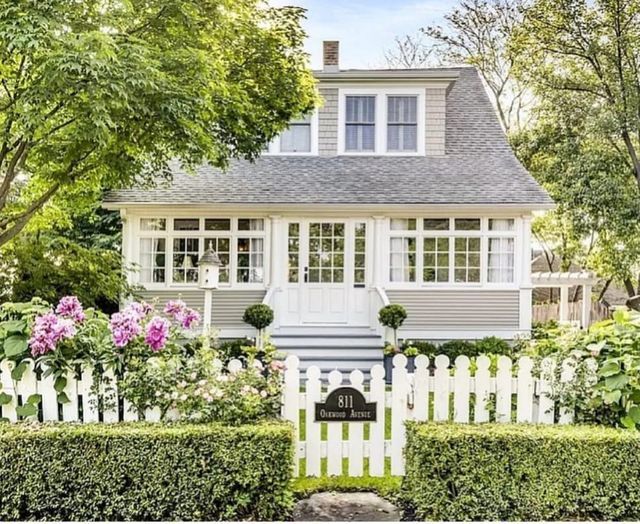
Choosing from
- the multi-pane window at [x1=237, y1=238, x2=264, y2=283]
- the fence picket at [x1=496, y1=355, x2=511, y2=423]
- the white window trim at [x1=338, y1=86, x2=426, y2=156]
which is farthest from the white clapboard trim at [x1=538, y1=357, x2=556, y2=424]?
the white window trim at [x1=338, y1=86, x2=426, y2=156]

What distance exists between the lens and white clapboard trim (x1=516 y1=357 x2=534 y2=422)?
417 centimetres

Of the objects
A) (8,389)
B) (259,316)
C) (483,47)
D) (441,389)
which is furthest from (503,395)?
(483,47)

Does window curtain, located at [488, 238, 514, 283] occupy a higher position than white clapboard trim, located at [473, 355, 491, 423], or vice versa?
window curtain, located at [488, 238, 514, 283]

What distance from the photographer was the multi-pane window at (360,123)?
11773 mm

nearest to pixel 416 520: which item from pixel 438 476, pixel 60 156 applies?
pixel 438 476

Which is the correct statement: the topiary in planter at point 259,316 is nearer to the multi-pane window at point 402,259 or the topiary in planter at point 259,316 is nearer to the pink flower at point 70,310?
the multi-pane window at point 402,259

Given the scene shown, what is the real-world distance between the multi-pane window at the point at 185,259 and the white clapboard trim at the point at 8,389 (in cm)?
713

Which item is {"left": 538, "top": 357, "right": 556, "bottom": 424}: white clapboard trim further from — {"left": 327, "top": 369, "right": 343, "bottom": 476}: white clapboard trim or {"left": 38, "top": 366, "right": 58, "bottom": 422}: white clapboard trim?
{"left": 38, "top": 366, "right": 58, "bottom": 422}: white clapboard trim

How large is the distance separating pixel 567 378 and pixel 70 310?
353 cm

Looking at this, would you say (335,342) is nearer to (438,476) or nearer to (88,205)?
(88,205)

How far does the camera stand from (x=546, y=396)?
13.6ft

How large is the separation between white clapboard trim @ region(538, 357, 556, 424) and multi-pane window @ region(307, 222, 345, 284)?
7.03 meters

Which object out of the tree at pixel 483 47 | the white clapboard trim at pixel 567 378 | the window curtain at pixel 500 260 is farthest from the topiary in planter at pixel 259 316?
the tree at pixel 483 47

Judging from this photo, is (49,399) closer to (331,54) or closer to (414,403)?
(414,403)
